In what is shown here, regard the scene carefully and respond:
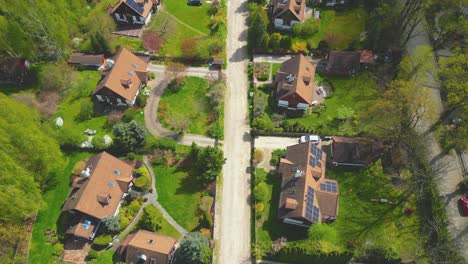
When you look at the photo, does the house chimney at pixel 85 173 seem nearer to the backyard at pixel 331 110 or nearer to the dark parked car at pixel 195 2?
the backyard at pixel 331 110

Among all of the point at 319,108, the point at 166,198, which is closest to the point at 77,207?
the point at 166,198

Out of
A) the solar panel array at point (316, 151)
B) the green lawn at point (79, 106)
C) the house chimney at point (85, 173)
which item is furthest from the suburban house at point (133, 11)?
the solar panel array at point (316, 151)

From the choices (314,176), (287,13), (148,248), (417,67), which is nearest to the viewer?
(148,248)

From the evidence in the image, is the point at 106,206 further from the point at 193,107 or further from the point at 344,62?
the point at 344,62

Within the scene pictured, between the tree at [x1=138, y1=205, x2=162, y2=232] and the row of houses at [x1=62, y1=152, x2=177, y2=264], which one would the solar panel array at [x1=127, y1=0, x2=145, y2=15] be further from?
the tree at [x1=138, y1=205, x2=162, y2=232]

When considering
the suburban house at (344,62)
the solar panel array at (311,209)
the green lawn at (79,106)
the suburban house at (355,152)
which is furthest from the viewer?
the suburban house at (344,62)

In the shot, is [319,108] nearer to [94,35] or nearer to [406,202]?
[406,202]

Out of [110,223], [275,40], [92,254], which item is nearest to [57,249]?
[92,254]

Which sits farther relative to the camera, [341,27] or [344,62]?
[341,27]
